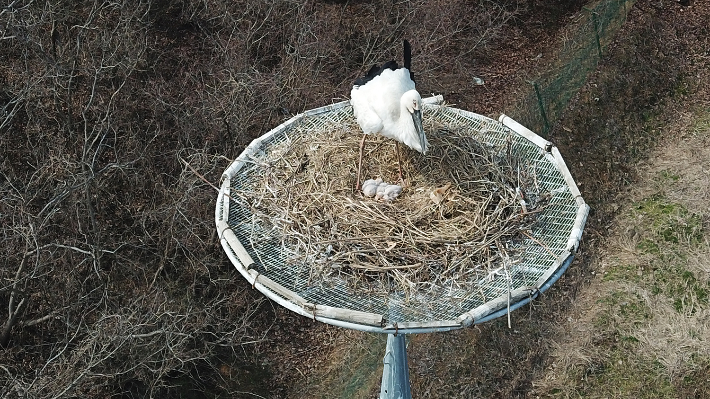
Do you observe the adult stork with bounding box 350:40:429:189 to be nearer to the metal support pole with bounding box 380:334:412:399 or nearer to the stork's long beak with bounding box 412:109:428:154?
the stork's long beak with bounding box 412:109:428:154

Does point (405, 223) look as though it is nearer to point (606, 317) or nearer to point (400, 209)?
point (400, 209)

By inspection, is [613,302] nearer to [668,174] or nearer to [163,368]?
[668,174]

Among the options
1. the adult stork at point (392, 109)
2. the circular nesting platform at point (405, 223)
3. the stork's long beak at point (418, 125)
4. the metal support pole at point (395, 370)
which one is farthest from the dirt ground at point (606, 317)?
the stork's long beak at point (418, 125)

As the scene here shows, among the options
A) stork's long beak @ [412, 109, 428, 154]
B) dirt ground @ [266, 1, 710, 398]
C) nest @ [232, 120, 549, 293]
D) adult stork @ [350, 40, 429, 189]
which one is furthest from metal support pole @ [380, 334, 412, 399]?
dirt ground @ [266, 1, 710, 398]

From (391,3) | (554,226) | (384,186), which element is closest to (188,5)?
(391,3)

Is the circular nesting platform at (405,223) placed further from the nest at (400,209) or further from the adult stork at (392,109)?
the adult stork at (392,109)

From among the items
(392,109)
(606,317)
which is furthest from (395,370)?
(606,317)
